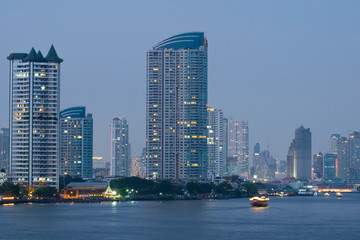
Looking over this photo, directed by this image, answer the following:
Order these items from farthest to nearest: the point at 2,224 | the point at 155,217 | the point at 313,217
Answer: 1. the point at 313,217
2. the point at 155,217
3. the point at 2,224

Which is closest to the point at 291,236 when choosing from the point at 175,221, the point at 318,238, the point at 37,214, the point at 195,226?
the point at 318,238

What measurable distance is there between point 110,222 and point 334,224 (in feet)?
154

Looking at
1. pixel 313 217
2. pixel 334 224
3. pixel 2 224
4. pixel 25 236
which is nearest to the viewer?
pixel 25 236

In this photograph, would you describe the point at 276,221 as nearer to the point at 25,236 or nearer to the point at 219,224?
the point at 219,224

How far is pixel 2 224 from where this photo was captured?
476 ft

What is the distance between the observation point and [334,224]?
518 ft

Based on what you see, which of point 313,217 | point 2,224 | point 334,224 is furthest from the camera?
point 313,217

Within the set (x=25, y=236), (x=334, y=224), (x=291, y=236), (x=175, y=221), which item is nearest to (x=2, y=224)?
(x=25, y=236)

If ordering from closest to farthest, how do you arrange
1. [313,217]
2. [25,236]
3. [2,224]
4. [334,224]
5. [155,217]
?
[25,236] → [2,224] → [334,224] → [155,217] → [313,217]

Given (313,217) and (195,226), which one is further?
(313,217)

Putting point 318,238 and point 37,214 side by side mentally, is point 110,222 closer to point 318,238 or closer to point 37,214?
point 37,214

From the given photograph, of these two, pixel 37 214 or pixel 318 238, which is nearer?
pixel 318 238

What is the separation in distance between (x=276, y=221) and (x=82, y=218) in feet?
138

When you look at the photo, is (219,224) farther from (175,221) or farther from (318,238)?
(318,238)
